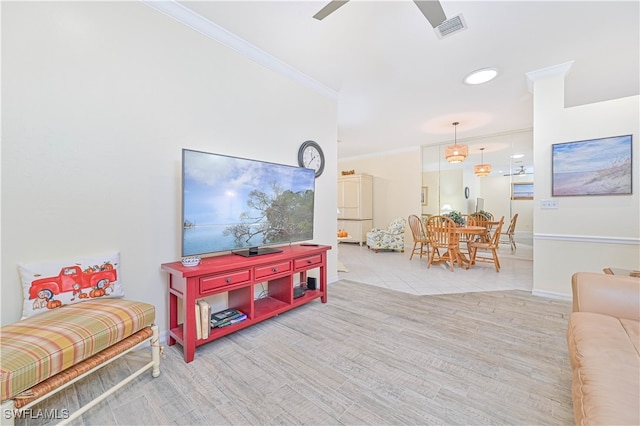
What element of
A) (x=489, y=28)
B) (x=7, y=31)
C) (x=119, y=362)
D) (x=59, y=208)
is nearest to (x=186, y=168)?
(x=59, y=208)

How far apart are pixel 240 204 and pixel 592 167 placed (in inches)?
150

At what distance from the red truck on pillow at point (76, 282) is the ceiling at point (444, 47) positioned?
2133mm

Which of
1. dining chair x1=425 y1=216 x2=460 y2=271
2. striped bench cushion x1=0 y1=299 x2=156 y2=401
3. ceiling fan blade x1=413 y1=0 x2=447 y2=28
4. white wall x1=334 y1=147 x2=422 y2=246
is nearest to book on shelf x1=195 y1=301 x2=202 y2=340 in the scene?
striped bench cushion x1=0 y1=299 x2=156 y2=401

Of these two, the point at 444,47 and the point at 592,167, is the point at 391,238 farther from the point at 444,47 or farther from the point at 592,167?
the point at 444,47

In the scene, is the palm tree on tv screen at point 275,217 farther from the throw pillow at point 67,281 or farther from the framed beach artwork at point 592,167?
the framed beach artwork at point 592,167

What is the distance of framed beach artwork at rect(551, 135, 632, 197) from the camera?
2705mm

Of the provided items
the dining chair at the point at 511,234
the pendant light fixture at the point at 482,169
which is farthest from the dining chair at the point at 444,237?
the pendant light fixture at the point at 482,169

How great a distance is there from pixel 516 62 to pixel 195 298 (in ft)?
13.1

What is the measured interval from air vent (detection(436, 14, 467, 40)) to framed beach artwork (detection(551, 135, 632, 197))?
1.89 metres

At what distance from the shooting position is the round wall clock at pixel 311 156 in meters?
3.13

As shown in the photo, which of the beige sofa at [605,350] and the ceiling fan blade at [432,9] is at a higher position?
the ceiling fan blade at [432,9]

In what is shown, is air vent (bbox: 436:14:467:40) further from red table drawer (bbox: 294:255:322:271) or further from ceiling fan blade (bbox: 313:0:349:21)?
red table drawer (bbox: 294:255:322:271)

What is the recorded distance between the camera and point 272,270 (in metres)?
2.31

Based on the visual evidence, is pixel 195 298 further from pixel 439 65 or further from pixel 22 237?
pixel 439 65
